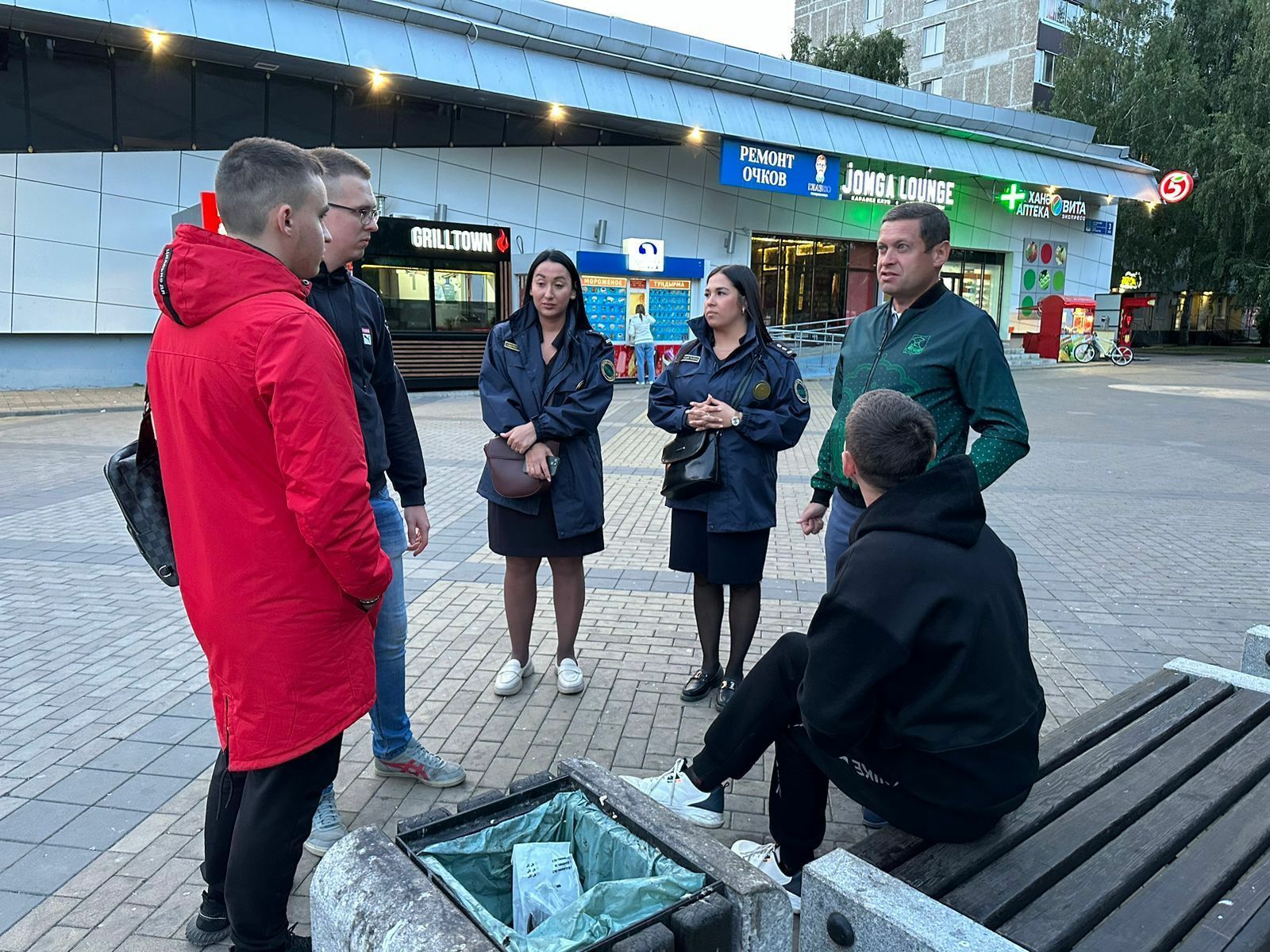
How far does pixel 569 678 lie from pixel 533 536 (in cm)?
70

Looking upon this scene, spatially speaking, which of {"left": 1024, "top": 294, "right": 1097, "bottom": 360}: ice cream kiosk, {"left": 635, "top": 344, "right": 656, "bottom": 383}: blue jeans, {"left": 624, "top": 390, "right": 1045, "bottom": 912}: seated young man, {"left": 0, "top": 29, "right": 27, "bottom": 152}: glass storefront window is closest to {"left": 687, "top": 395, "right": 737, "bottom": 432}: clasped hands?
{"left": 624, "top": 390, "right": 1045, "bottom": 912}: seated young man

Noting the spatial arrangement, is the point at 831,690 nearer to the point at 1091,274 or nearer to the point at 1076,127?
the point at 1076,127

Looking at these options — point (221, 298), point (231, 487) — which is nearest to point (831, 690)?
point (231, 487)

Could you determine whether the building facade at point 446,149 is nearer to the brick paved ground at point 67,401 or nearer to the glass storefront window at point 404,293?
the glass storefront window at point 404,293

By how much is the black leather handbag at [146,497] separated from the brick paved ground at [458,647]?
1075 millimetres

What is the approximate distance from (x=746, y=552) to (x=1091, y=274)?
31691 millimetres

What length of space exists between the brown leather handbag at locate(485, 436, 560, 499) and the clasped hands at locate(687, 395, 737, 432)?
0.60 m

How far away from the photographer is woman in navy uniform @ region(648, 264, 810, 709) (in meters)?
3.66

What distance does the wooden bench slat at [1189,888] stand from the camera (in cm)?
170

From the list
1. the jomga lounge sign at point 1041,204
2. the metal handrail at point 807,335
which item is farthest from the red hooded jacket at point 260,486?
the jomga lounge sign at point 1041,204

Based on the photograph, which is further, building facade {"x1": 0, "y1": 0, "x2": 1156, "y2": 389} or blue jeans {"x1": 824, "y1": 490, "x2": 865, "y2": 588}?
building facade {"x1": 0, "y1": 0, "x2": 1156, "y2": 389}

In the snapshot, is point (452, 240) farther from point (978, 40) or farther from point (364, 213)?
point (978, 40)

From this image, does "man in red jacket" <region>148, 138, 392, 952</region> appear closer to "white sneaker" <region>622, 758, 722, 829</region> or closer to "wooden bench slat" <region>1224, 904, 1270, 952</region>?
"white sneaker" <region>622, 758, 722, 829</region>

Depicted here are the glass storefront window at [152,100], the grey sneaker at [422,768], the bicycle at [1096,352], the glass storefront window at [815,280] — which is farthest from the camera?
the bicycle at [1096,352]
